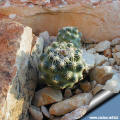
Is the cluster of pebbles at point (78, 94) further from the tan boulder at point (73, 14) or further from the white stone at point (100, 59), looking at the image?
the tan boulder at point (73, 14)

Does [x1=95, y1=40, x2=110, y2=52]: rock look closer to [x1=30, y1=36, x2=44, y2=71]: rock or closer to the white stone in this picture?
the white stone

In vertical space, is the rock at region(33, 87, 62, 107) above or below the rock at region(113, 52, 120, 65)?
below

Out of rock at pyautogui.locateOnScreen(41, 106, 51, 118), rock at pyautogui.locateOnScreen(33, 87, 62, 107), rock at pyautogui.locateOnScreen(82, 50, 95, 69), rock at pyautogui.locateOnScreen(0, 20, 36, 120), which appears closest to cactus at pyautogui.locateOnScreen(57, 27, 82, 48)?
rock at pyautogui.locateOnScreen(82, 50, 95, 69)

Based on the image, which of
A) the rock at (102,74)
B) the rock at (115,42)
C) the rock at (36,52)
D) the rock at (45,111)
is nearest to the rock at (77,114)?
the rock at (45,111)

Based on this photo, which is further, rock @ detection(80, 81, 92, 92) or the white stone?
the white stone

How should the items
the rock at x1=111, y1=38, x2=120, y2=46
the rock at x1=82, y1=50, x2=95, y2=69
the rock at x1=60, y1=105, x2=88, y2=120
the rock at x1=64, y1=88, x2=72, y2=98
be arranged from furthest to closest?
the rock at x1=111, y1=38, x2=120, y2=46, the rock at x1=82, y1=50, x2=95, y2=69, the rock at x1=64, y1=88, x2=72, y2=98, the rock at x1=60, y1=105, x2=88, y2=120

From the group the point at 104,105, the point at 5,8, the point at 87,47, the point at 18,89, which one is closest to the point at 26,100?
the point at 18,89
